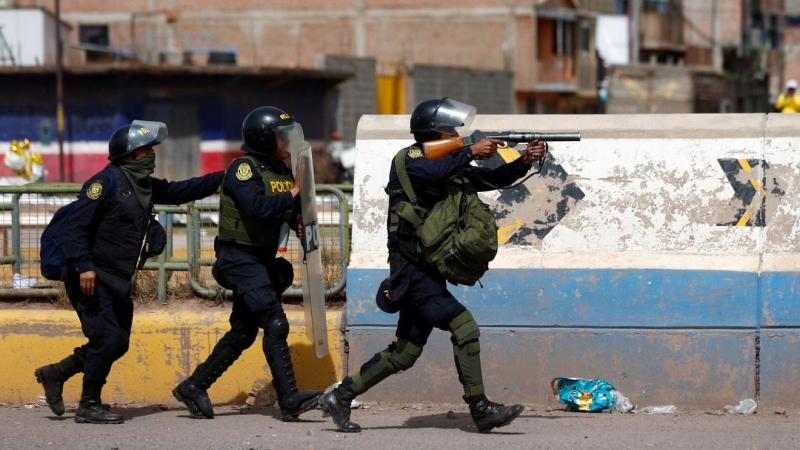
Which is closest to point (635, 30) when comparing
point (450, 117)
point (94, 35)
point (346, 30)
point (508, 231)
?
point (346, 30)

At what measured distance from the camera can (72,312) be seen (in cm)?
746

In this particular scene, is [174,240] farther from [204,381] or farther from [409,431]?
[409,431]

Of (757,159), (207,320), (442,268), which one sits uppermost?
(757,159)

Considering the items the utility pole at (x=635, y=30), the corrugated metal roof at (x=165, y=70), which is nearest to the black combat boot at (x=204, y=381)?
the corrugated metal roof at (x=165, y=70)

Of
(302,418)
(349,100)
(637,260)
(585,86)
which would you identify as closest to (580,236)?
(637,260)

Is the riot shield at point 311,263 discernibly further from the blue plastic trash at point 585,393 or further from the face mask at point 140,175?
the blue plastic trash at point 585,393

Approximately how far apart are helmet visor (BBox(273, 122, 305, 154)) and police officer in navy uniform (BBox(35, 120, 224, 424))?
2.15 feet

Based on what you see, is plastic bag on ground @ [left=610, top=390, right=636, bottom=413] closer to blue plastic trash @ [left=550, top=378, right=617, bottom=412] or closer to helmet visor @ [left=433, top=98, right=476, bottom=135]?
blue plastic trash @ [left=550, top=378, right=617, bottom=412]

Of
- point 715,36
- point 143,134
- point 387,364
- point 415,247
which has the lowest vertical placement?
point 387,364

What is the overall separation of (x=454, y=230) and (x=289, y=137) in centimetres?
114

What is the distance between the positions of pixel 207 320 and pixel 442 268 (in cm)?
191

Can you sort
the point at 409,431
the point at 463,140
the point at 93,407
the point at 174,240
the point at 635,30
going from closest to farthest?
the point at 463,140
the point at 409,431
the point at 93,407
the point at 174,240
the point at 635,30

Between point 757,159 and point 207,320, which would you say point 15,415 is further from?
point 757,159

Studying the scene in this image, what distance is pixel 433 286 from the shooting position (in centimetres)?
616
